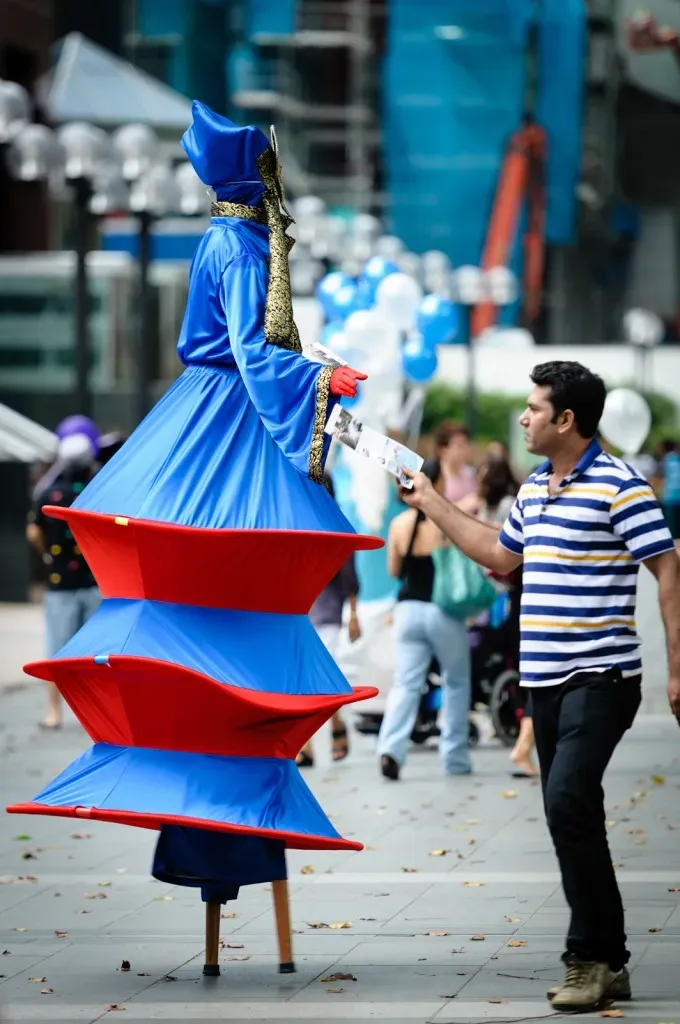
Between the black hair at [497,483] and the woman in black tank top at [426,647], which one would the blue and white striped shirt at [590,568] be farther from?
the black hair at [497,483]

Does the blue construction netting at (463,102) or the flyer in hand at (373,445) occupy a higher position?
the blue construction netting at (463,102)

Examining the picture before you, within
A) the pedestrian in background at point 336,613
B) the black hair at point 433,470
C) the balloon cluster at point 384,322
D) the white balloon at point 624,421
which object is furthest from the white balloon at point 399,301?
the black hair at point 433,470

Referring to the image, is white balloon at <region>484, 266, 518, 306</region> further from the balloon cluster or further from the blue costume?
the blue costume

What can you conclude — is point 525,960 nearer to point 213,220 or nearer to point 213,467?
point 213,467

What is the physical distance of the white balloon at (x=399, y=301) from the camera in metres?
18.4

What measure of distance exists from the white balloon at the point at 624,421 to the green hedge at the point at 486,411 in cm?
2888

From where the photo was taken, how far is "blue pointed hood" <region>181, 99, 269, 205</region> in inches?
239

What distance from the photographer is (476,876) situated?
319 inches

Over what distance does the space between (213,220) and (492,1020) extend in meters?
2.46

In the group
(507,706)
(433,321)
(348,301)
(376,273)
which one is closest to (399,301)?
(433,321)

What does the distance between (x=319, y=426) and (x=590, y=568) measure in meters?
0.87

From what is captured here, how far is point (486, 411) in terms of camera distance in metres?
44.3

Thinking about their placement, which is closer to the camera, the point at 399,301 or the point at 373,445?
the point at 373,445

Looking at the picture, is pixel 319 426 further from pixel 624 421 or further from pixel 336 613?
pixel 624 421
